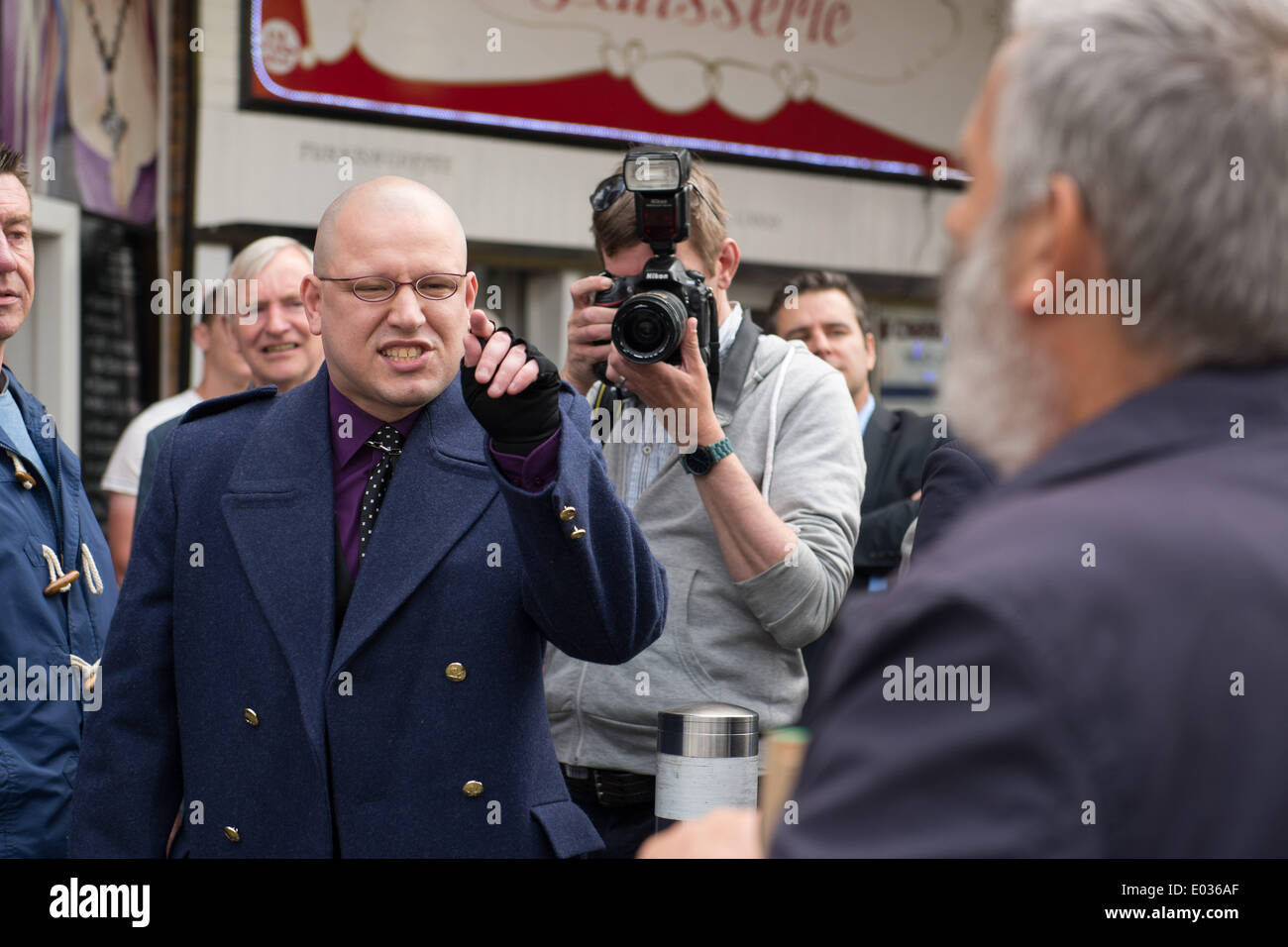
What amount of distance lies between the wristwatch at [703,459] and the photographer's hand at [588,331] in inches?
14.8

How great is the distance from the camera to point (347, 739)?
2068 millimetres

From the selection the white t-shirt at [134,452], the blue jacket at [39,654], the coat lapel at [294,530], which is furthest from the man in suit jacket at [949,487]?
the white t-shirt at [134,452]

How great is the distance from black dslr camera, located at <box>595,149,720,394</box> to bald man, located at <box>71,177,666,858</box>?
1.23 ft

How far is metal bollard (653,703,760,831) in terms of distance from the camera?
2004 millimetres

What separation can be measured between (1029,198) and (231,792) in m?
1.57

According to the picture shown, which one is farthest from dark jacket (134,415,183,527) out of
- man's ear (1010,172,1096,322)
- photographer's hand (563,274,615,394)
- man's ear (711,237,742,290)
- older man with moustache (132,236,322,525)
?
man's ear (1010,172,1096,322)

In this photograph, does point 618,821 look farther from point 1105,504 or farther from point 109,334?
point 109,334

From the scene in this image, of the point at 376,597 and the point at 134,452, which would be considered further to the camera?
the point at 134,452

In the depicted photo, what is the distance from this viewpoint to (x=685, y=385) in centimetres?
258

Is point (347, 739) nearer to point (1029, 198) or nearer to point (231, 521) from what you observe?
point (231, 521)

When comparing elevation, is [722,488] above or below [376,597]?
above

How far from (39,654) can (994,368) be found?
6.56ft

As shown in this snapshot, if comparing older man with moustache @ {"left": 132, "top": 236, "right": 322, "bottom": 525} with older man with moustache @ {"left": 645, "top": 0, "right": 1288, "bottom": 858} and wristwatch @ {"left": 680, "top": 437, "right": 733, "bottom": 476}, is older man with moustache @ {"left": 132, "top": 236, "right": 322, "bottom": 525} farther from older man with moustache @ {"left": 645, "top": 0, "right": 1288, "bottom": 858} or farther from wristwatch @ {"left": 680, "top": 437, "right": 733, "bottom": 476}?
older man with moustache @ {"left": 645, "top": 0, "right": 1288, "bottom": 858}

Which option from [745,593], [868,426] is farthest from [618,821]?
[868,426]
